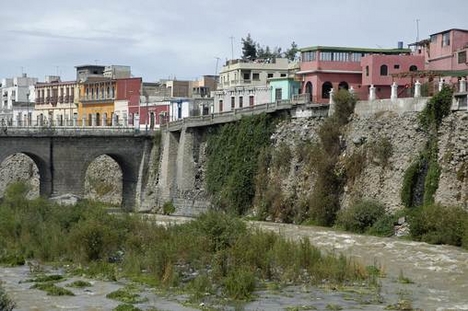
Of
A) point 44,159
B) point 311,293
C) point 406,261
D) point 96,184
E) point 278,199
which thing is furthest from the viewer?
point 96,184

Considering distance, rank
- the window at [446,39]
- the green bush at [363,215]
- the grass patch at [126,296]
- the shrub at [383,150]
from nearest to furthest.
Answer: the grass patch at [126,296] < the green bush at [363,215] < the shrub at [383,150] < the window at [446,39]

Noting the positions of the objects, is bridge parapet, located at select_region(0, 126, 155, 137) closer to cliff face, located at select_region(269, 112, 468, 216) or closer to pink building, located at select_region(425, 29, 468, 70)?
cliff face, located at select_region(269, 112, 468, 216)

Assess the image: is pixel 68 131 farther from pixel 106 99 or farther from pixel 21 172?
pixel 106 99

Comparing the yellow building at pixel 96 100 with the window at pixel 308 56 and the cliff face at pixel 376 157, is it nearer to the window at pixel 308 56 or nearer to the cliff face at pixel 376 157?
the window at pixel 308 56

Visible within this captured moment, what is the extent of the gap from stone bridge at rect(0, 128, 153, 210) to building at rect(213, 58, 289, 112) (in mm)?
8562

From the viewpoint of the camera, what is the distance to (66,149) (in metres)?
59.0

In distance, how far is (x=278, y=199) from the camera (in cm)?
4828

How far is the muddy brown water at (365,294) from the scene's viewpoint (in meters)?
26.4

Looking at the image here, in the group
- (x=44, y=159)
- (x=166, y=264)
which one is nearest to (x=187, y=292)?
(x=166, y=264)

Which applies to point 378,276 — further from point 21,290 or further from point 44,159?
point 44,159

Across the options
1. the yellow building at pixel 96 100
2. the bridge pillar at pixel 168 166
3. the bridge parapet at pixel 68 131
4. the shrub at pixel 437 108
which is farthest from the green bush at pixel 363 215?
the yellow building at pixel 96 100

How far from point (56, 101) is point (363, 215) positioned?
51.8m

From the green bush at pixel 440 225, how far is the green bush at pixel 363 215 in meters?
2.75

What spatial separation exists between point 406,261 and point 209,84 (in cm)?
5078
